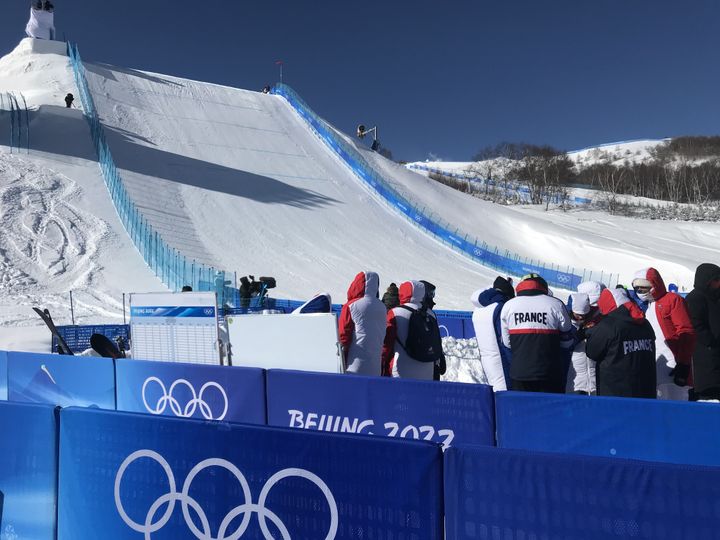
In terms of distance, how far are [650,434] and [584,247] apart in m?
27.2

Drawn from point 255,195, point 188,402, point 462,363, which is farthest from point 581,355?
point 255,195

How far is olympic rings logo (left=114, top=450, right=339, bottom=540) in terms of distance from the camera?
8.15ft

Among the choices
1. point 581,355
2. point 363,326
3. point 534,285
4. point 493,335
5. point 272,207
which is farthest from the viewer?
point 272,207

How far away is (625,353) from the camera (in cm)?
403

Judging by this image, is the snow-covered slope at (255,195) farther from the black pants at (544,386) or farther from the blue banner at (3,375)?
the black pants at (544,386)

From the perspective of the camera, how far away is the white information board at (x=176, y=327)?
689 cm

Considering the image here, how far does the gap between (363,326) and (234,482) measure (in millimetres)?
2900

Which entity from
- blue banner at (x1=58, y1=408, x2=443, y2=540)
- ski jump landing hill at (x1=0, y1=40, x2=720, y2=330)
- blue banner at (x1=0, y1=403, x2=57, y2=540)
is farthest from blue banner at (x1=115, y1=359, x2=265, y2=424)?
ski jump landing hill at (x1=0, y1=40, x2=720, y2=330)

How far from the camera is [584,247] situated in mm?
28984

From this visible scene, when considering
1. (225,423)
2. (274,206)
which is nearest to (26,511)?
(225,423)

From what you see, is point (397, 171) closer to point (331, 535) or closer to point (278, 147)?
point (278, 147)

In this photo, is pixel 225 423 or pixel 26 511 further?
pixel 26 511

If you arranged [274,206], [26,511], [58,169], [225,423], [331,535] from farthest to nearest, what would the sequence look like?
1. [274,206]
2. [58,169]
3. [26,511]
4. [225,423]
5. [331,535]

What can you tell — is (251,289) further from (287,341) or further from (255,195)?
(255,195)
